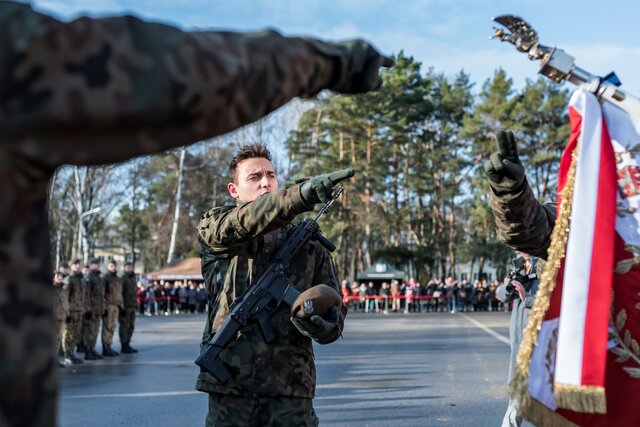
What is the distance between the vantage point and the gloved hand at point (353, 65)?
175 centimetres

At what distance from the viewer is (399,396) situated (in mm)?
9617

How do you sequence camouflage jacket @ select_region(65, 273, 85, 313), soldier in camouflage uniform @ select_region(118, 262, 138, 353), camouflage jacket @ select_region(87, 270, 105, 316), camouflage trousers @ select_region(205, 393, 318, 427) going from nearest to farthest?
camouflage trousers @ select_region(205, 393, 318, 427) < camouflage jacket @ select_region(65, 273, 85, 313) < camouflage jacket @ select_region(87, 270, 105, 316) < soldier in camouflage uniform @ select_region(118, 262, 138, 353)

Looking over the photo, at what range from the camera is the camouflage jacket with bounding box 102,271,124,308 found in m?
16.6

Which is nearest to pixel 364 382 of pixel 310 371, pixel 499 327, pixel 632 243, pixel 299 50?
pixel 310 371

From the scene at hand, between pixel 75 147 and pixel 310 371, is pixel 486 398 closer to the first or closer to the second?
pixel 310 371

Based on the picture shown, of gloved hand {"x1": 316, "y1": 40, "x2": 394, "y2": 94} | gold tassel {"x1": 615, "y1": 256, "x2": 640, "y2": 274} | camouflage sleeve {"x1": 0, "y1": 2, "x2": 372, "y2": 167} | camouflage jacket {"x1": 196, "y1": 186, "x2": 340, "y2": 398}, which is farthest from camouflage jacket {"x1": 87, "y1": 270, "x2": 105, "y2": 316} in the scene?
camouflage sleeve {"x1": 0, "y1": 2, "x2": 372, "y2": 167}

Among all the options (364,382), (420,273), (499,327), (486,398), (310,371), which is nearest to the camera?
(310,371)

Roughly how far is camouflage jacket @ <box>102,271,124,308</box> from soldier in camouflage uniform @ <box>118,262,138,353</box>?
28 centimetres

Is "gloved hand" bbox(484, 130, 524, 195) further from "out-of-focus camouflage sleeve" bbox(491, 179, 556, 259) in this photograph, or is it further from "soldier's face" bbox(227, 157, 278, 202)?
"soldier's face" bbox(227, 157, 278, 202)

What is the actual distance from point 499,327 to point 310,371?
69.8ft

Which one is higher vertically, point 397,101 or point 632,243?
point 397,101

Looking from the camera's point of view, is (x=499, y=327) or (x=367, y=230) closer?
(x=499, y=327)

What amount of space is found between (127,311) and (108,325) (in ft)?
3.26

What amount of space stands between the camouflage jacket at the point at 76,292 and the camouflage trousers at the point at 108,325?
97cm
